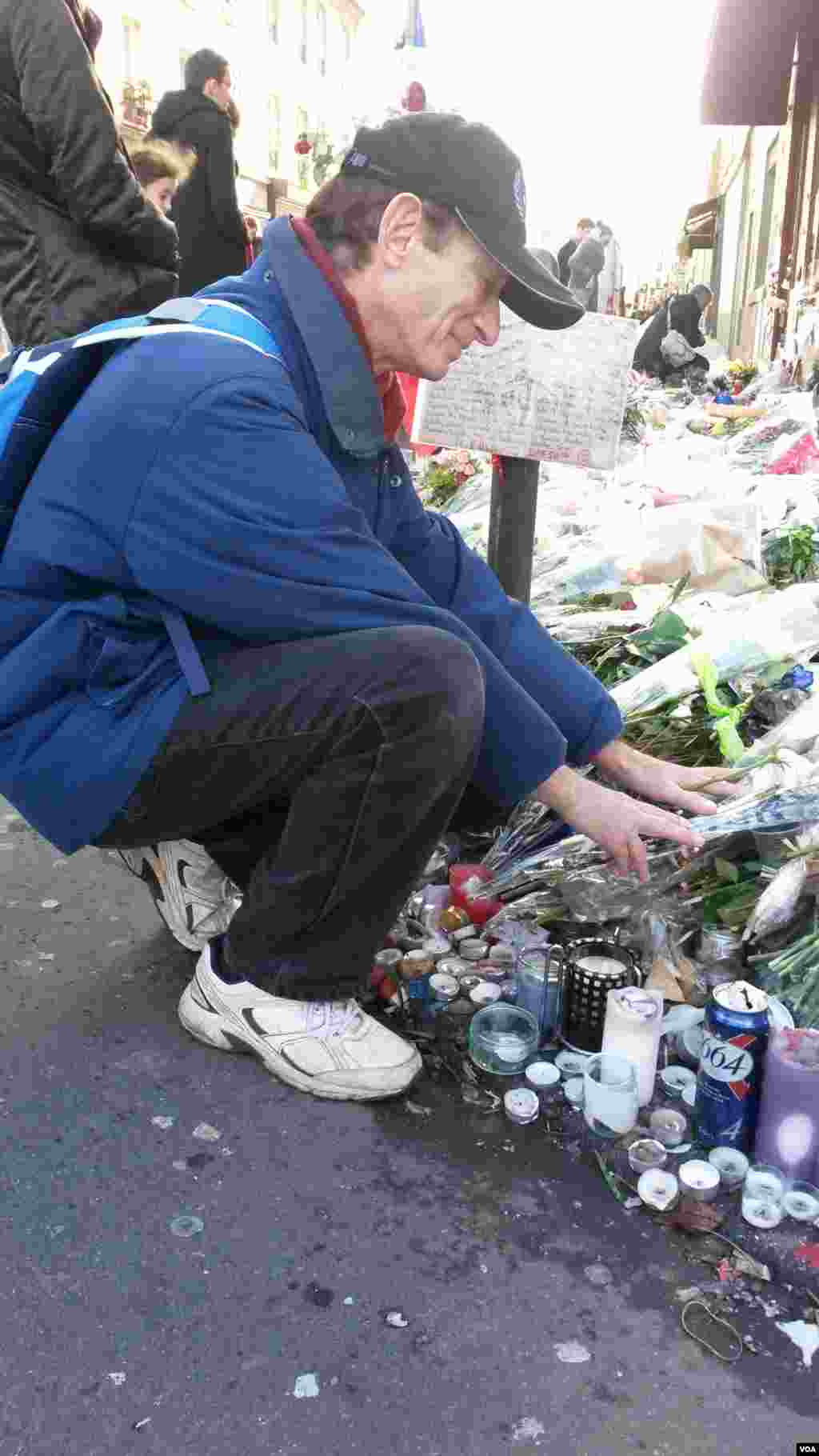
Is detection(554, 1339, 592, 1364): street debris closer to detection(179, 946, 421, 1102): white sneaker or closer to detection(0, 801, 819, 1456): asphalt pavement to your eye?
detection(0, 801, 819, 1456): asphalt pavement

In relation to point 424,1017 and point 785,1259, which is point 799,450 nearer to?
point 424,1017

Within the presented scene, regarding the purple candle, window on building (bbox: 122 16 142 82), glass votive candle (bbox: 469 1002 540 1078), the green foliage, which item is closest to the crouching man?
glass votive candle (bbox: 469 1002 540 1078)

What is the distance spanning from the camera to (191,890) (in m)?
2.22

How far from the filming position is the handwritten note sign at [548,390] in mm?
2727

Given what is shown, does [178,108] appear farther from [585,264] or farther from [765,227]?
[765,227]

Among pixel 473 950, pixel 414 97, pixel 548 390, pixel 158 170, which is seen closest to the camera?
pixel 473 950

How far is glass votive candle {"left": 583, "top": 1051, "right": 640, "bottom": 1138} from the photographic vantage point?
178 cm

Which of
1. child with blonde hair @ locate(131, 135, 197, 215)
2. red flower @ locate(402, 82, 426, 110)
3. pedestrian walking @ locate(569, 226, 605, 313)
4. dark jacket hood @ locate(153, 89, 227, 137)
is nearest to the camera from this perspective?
red flower @ locate(402, 82, 426, 110)

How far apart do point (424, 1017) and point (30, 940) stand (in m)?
0.89

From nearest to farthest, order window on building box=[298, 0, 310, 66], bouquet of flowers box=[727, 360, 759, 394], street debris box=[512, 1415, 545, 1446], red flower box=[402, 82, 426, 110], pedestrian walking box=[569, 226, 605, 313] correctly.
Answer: street debris box=[512, 1415, 545, 1446], red flower box=[402, 82, 426, 110], bouquet of flowers box=[727, 360, 759, 394], pedestrian walking box=[569, 226, 605, 313], window on building box=[298, 0, 310, 66]

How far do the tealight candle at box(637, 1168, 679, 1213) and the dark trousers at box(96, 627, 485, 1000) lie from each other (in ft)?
1.87

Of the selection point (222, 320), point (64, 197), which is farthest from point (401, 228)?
point (64, 197)

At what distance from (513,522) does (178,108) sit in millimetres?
2931

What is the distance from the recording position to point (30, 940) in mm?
2354
